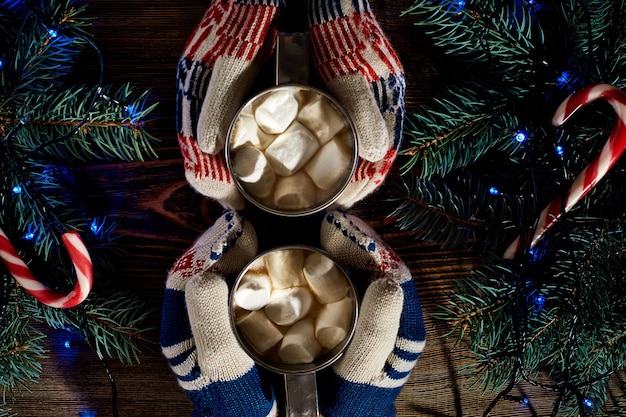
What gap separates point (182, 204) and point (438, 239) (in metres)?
0.40

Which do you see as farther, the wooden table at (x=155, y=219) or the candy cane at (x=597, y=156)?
the wooden table at (x=155, y=219)

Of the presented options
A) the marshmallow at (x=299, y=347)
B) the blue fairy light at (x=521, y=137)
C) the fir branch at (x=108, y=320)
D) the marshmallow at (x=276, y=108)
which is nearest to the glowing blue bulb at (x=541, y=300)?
the blue fairy light at (x=521, y=137)

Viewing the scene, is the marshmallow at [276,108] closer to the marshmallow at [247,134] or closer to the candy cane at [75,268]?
the marshmallow at [247,134]

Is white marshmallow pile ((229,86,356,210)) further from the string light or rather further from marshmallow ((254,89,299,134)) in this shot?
the string light

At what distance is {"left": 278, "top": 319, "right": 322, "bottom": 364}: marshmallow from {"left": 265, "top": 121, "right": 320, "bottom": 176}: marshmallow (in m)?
0.22

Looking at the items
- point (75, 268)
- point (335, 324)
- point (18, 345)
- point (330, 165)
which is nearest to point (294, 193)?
point (330, 165)

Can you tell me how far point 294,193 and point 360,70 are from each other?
200 millimetres

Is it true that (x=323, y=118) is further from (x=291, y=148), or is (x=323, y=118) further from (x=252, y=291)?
(x=252, y=291)

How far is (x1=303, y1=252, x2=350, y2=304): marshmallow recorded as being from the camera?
2.34 ft

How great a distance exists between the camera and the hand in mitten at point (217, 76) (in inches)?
28.9

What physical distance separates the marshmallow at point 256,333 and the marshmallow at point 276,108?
0.26 meters

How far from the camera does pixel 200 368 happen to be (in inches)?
29.0

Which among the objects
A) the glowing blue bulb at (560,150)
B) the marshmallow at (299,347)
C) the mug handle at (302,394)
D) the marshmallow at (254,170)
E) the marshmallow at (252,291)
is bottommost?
the mug handle at (302,394)

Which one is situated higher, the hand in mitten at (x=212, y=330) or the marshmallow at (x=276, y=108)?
the marshmallow at (x=276, y=108)
